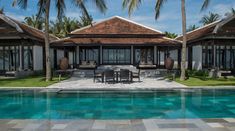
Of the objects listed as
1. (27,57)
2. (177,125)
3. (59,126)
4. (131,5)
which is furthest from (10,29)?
(177,125)

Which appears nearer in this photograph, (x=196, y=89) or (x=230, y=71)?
(x=196, y=89)

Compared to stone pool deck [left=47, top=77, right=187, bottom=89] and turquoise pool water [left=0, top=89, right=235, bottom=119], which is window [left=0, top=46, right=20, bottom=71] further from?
turquoise pool water [left=0, top=89, right=235, bottom=119]

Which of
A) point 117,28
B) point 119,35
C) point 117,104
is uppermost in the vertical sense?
point 117,28

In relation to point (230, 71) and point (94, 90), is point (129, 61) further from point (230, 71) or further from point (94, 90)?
point (94, 90)

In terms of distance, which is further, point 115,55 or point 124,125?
point 115,55

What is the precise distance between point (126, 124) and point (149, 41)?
2038 cm

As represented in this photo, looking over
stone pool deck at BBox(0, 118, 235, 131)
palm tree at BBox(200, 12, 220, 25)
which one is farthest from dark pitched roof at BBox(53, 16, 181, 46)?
palm tree at BBox(200, 12, 220, 25)

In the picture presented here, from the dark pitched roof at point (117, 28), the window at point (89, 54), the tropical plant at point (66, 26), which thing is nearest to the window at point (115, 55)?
the window at point (89, 54)

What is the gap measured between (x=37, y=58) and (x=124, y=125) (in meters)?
21.9

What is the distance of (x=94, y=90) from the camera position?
1639 cm

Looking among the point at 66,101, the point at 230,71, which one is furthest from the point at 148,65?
the point at 66,101

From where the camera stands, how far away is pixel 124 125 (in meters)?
7.60

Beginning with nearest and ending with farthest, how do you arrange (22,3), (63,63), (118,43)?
(22,3)
(118,43)
(63,63)

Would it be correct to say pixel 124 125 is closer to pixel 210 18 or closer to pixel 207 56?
pixel 207 56
